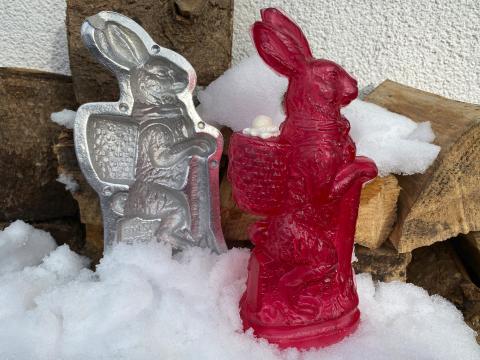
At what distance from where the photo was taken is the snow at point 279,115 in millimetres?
888

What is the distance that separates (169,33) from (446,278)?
34.4 inches

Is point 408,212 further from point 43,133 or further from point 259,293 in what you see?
point 43,133

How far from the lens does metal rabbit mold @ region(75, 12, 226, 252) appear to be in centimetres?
86

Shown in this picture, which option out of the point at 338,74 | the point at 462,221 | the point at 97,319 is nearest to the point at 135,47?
the point at 338,74

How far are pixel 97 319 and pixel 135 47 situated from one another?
496mm

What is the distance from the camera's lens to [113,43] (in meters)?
0.84

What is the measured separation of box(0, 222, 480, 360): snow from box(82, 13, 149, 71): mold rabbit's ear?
0.36 m

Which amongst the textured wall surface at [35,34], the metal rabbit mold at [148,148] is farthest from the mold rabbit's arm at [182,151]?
the textured wall surface at [35,34]

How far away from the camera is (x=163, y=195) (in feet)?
3.12

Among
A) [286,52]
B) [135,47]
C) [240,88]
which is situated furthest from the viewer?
[240,88]

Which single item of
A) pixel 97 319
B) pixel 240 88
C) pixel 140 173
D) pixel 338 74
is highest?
pixel 338 74

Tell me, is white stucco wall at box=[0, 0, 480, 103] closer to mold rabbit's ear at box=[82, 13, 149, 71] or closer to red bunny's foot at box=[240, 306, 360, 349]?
mold rabbit's ear at box=[82, 13, 149, 71]

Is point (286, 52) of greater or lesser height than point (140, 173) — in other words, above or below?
above

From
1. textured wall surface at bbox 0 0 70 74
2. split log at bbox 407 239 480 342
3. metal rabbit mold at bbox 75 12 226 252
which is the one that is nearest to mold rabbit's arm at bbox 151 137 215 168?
metal rabbit mold at bbox 75 12 226 252
